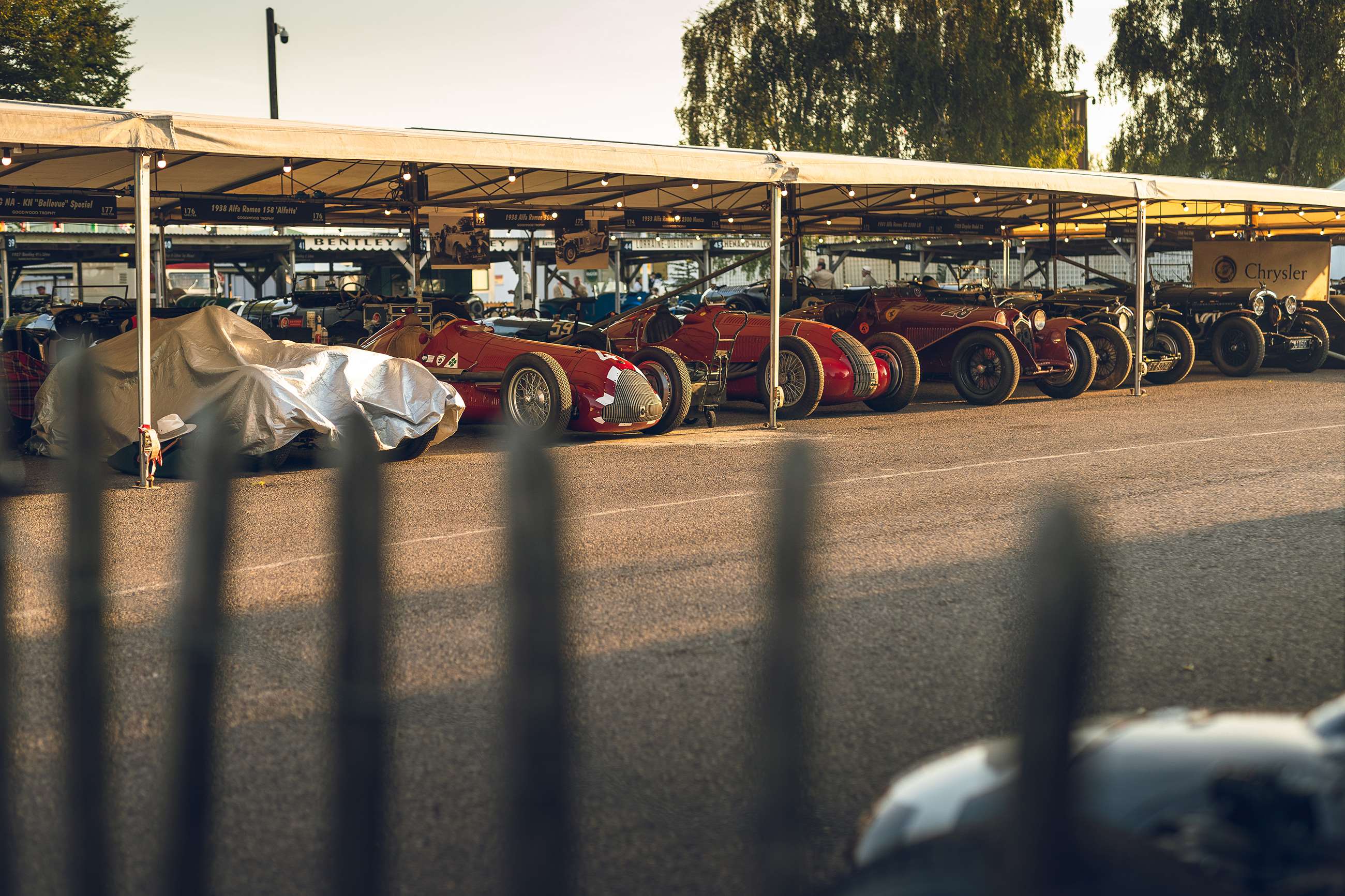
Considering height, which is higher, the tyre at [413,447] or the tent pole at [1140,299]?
the tent pole at [1140,299]

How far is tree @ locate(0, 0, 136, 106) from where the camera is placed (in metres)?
27.8

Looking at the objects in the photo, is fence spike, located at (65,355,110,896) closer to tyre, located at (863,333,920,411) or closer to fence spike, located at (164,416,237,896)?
fence spike, located at (164,416,237,896)

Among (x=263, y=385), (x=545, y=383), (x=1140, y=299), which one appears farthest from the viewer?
(x=1140, y=299)

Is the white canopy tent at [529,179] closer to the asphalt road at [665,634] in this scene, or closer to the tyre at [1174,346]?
the tyre at [1174,346]

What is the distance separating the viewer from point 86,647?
4.25 feet

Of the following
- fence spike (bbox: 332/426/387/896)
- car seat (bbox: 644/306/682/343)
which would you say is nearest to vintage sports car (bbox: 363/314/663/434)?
car seat (bbox: 644/306/682/343)

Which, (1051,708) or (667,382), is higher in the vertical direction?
(667,382)

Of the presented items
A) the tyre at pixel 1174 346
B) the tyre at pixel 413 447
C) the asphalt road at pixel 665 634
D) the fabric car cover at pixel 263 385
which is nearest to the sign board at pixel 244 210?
the fabric car cover at pixel 263 385

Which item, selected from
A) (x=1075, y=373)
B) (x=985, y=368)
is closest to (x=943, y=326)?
(x=985, y=368)

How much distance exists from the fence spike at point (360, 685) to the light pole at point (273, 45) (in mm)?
26040

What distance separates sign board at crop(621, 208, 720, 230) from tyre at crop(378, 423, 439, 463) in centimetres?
1013

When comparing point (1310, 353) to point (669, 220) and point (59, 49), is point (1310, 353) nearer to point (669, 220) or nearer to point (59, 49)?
point (669, 220)

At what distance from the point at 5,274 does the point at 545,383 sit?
1105 inches

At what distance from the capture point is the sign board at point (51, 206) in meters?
15.6
